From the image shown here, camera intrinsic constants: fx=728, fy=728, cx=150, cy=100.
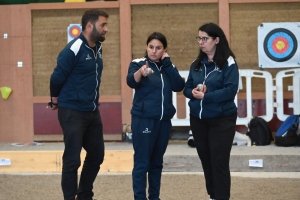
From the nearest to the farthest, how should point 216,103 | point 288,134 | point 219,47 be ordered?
point 216,103
point 219,47
point 288,134

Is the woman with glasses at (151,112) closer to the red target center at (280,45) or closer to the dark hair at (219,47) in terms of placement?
the dark hair at (219,47)

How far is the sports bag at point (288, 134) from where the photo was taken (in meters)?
9.45

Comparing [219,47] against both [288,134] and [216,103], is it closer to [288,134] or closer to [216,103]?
[216,103]

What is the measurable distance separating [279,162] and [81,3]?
3780 millimetres

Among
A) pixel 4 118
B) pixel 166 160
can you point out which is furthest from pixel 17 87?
pixel 166 160

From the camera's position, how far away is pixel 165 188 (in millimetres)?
7898

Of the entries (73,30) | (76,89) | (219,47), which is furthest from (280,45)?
(76,89)

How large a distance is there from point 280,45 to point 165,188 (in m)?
3.54

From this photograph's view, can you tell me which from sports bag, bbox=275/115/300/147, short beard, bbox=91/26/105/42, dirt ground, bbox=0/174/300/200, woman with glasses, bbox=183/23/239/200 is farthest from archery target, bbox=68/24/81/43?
woman with glasses, bbox=183/23/239/200

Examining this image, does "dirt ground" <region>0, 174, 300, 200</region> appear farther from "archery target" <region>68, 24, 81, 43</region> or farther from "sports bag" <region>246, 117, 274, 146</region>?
"archery target" <region>68, 24, 81, 43</region>

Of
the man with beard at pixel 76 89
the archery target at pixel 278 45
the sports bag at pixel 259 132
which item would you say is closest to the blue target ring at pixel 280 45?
the archery target at pixel 278 45

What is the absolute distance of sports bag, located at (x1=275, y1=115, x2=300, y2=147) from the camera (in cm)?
945

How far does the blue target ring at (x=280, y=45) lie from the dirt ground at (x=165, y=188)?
2.68 meters

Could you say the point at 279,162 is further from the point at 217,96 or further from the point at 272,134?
the point at 217,96
